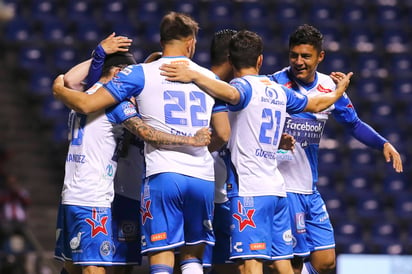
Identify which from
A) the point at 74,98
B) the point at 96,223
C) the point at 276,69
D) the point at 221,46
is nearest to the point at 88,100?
the point at 74,98

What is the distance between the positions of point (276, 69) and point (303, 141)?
8.83 metres

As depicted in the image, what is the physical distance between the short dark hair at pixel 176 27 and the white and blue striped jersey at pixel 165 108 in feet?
0.58

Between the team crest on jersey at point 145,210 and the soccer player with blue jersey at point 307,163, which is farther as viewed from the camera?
the soccer player with blue jersey at point 307,163

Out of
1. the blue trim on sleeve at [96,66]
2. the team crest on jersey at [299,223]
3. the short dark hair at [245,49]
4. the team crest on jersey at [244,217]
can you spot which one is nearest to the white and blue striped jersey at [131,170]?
the blue trim on sleeve at [96,66]

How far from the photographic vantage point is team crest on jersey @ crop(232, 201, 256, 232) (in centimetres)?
644

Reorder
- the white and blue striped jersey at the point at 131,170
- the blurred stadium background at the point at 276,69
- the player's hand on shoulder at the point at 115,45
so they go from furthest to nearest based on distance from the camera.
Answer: the blurred stadium background at the point at 276,69 < the white and blue striped jersey at the point at 131,170 < the player's hand on shoulder at the point at 115,45

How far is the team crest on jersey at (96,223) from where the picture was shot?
649cm

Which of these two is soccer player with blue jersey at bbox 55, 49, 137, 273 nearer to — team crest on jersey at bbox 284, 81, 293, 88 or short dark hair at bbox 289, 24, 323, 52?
team crest on jersey at bbox 284, 81, 293, 88

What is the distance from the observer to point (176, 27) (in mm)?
6238

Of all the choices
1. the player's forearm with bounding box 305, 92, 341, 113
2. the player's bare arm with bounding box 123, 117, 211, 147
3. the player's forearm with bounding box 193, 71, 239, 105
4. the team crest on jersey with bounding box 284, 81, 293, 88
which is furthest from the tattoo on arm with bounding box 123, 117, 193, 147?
the team crest on jersey with bounding box 284, 81, 293, 88

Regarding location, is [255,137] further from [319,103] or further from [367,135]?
[367,135]

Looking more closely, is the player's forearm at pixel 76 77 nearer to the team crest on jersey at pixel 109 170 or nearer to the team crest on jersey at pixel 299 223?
the team crest on jersey at pixel 109 170

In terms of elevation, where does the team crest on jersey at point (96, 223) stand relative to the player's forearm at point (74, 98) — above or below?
below

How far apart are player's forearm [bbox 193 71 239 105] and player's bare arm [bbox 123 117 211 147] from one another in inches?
10.4
